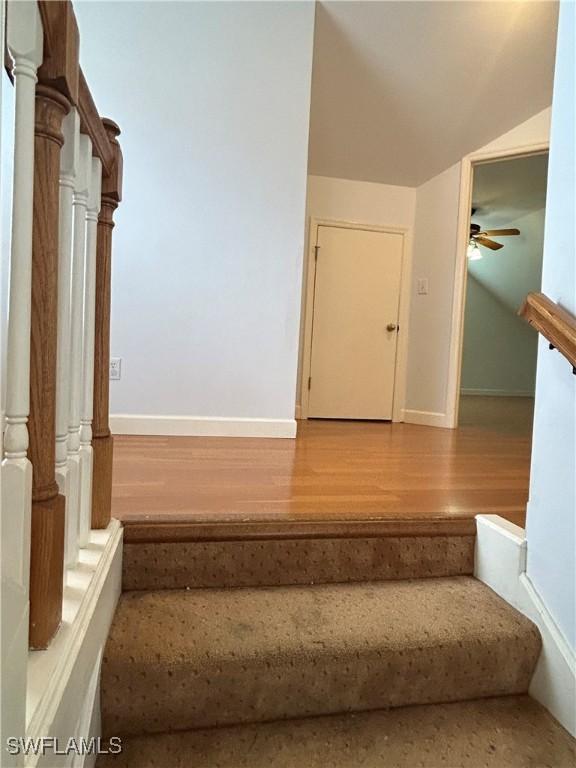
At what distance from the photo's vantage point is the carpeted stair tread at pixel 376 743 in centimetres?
99

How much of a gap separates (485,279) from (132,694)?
24.4 ft

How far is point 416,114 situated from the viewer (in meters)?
3.49

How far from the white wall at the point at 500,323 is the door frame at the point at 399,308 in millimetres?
3074

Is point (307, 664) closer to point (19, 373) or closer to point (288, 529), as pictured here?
point (288, 529)

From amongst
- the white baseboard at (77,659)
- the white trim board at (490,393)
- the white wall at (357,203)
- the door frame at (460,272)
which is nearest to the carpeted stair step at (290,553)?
the white baseboard at (77,659)

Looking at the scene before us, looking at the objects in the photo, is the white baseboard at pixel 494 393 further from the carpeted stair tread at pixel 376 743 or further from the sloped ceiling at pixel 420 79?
the carpeted stair tread at pixel 376 743

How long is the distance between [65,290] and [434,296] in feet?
11.7

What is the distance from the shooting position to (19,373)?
65 centimetres

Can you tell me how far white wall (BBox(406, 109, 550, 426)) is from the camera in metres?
3.86

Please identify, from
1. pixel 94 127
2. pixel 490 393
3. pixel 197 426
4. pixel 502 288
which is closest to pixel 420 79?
pixel 197 426

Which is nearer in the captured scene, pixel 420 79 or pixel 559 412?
pixel 559 412

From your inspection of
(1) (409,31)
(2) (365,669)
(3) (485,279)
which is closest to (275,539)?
(2) (365,669)

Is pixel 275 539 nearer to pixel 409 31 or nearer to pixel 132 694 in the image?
pixel 132 694

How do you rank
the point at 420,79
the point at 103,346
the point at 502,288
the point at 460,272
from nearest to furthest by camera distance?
1. the point at 103,346
2. the point at 420,79
3. the point at 460,272
4. the point at 502,288
